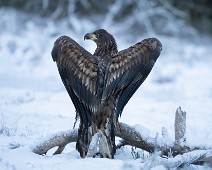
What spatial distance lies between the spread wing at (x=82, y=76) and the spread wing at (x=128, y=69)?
0.13 m

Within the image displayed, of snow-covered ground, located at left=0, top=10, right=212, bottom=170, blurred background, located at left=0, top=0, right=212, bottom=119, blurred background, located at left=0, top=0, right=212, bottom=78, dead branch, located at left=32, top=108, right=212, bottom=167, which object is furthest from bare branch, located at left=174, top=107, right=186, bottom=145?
blurred background, located at left=0, top=0, right=212, bottom=78

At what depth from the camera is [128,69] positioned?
562 cm

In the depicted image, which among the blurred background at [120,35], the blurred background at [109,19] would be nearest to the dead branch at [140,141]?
the blurred background at [120,35]

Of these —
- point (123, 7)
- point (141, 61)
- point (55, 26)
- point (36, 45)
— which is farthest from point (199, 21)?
point (141, 61)

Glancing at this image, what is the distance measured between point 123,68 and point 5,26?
43.3 feet

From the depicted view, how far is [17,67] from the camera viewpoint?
1616cm

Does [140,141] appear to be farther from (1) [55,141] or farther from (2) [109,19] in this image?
(2) [109,19]

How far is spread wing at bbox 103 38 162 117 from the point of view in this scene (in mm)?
5559

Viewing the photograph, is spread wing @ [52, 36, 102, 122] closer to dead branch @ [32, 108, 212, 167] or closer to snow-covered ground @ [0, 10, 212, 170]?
dead branch @ [32, 108, 212, 167]

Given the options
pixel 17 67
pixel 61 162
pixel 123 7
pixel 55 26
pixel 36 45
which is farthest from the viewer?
pixel 123 7

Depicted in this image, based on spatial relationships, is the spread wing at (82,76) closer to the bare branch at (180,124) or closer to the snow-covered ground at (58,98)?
the snow-covered ground at (58,98)

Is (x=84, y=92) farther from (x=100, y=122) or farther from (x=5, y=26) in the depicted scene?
(x=5, y=26)

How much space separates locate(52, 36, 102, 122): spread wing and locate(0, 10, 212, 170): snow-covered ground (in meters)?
0.55

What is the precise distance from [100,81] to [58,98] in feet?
19.9
